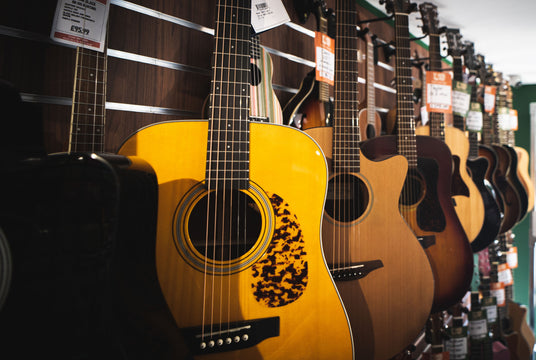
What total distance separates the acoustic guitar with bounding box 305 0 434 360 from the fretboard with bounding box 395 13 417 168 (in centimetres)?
24

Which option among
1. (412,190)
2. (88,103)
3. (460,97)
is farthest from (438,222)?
(88,103)

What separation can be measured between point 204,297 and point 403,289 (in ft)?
2.56

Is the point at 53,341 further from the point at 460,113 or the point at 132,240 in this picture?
the point at 460,113

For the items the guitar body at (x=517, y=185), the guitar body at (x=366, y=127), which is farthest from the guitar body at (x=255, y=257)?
the guitar body at (x=517, y=185)

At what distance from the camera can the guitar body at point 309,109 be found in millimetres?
1472

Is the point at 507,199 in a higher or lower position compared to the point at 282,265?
higher

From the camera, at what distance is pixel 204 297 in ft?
2.49

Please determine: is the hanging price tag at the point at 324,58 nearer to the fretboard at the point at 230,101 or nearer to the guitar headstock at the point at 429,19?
the fretboard at the point at 230,101

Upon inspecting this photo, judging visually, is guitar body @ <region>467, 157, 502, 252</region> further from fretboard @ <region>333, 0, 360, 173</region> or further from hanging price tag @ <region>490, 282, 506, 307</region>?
fretboard @ <region>333, 0, 360, 173</region>

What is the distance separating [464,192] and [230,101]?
1.55 m

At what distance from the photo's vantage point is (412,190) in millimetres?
1441

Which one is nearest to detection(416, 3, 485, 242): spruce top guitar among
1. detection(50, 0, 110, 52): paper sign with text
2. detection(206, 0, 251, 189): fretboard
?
detection(206, 0, 251, 189): fretboard

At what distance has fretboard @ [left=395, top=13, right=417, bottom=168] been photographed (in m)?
1.44

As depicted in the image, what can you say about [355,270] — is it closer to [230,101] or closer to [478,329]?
[230,101]
